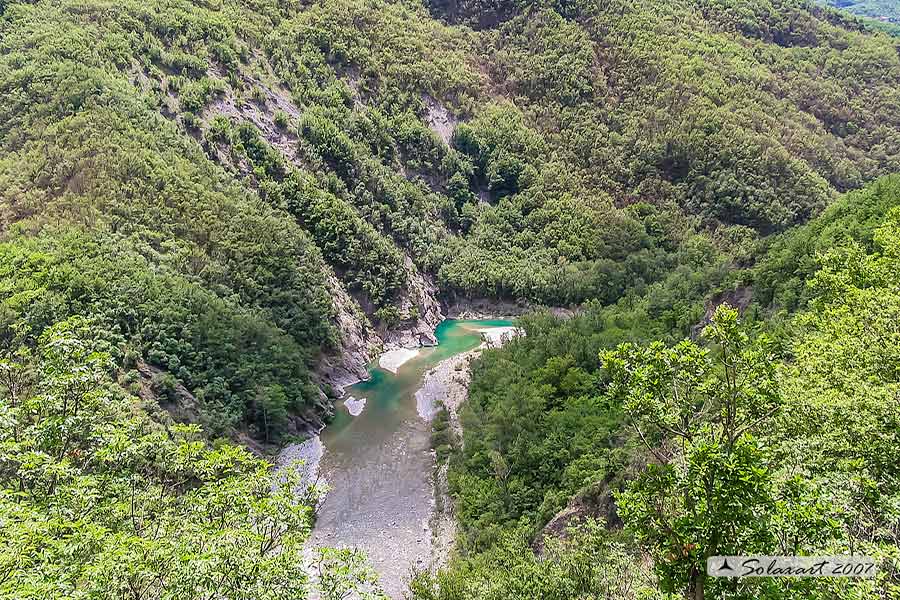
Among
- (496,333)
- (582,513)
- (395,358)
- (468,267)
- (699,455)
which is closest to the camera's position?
(699,455)

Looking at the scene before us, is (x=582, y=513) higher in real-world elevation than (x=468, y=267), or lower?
higher

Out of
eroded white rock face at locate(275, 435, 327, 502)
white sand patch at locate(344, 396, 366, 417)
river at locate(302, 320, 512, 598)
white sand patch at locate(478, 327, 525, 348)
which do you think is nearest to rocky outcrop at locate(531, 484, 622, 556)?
river at locate(302, 320, 512, 598)

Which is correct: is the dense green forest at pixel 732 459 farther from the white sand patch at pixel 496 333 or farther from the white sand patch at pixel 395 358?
the white sand patch at pixel 496 333

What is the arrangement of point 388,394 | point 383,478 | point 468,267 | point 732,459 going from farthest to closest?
1. point 468,267
2. point 388,394
3. point 383,478
4. point 732,459

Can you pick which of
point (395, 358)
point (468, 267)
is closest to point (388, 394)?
point (395, 358)

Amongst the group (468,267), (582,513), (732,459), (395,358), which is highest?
(732,459)

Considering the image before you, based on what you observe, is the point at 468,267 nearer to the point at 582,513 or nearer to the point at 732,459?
the point at 582,513

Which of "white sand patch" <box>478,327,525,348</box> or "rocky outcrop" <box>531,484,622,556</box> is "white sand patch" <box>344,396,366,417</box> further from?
"rocky outcrop" <box>531,484,622,556</box>

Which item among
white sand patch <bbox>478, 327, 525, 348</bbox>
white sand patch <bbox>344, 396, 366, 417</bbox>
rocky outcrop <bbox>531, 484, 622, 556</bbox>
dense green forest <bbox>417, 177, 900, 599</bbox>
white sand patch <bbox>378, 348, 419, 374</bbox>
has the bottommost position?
white sand patch <bbox>478, 327, 525, 348</bbox>
